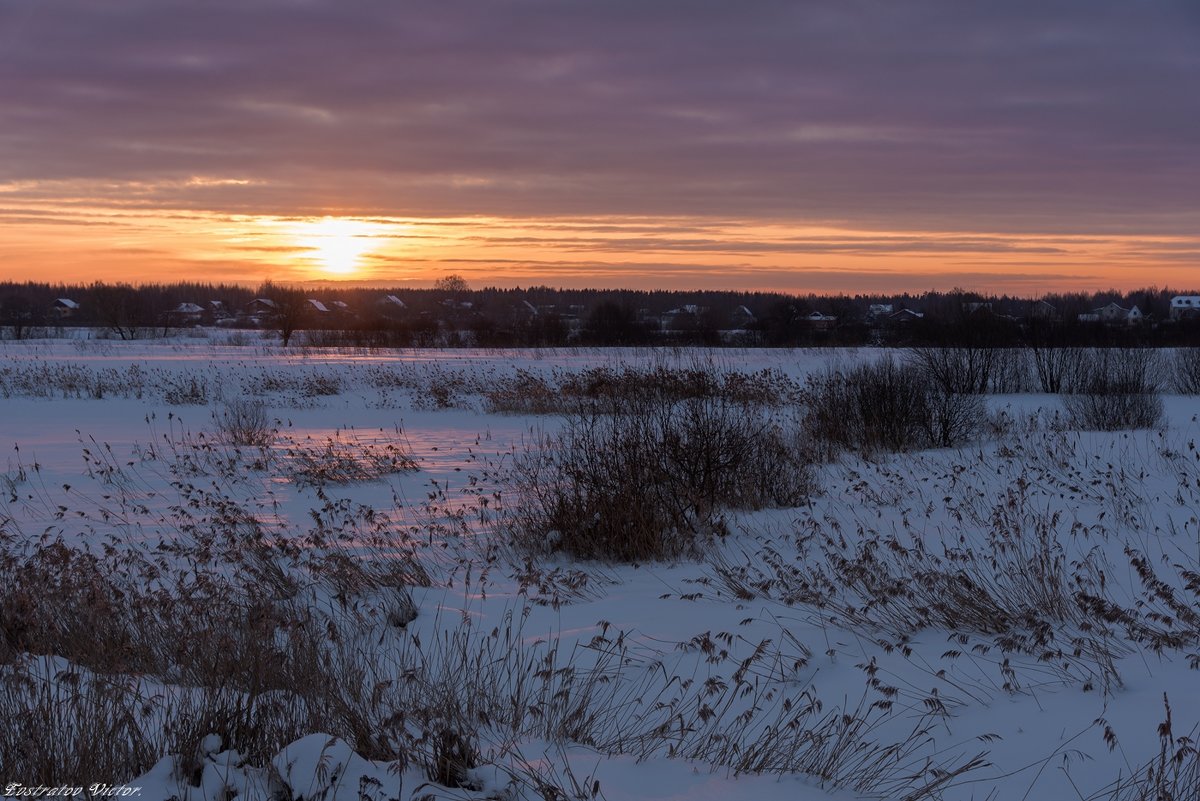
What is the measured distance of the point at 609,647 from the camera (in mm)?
5312

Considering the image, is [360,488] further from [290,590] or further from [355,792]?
[355,792]

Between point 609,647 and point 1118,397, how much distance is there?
17891mm

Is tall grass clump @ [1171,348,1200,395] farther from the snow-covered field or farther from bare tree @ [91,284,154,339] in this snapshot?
bare tree @ [91,284,154,339]

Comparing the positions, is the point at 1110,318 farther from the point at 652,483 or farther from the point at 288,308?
the point at 288,308

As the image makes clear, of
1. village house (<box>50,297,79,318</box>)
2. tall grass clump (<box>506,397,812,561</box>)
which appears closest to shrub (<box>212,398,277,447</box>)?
tall grass clump (<box>506,397,812,561</box>)

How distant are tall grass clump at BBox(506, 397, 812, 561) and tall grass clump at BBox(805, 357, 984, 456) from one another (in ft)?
13.0

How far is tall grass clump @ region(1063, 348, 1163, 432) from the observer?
58.9ft

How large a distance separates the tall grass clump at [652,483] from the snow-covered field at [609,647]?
28cm

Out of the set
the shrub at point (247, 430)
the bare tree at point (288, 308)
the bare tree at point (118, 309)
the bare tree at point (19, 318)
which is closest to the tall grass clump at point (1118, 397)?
the shrub at point (247, 430)

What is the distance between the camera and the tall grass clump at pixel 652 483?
793 cm

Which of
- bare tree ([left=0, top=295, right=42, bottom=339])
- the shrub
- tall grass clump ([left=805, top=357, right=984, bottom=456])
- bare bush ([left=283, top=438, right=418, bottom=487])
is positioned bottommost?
bare bush ([left=283, top=438, right=418, bottom=487])

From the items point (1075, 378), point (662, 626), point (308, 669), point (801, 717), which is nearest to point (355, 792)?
point (308, 669)

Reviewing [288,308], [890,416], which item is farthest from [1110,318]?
[288,308]

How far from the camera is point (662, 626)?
232 inches
